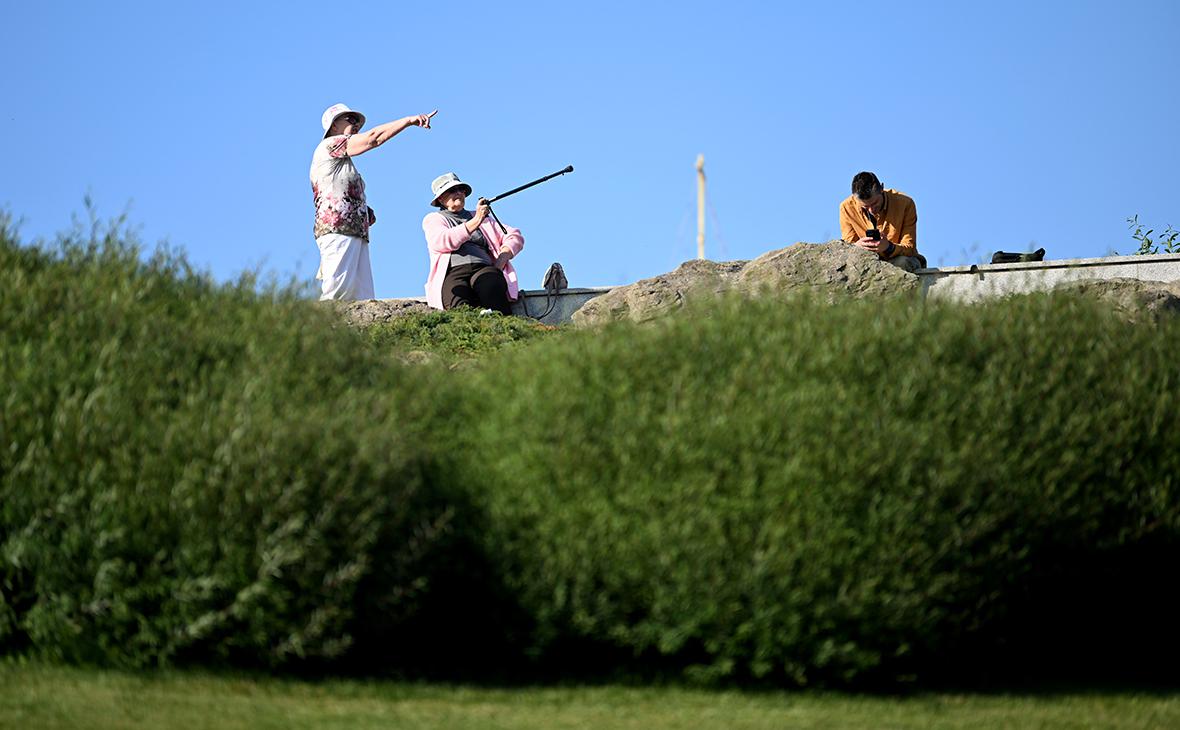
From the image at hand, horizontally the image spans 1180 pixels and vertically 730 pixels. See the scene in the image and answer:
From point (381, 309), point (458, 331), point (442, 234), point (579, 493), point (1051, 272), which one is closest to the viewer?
point (579, 493)

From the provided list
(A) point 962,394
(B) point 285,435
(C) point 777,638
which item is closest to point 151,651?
(B) point 285,435

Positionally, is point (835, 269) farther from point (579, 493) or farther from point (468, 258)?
point (579, 493)

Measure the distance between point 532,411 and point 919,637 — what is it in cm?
233

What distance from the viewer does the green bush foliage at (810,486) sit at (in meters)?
7.27

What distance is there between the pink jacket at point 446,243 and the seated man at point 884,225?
383 centimetres

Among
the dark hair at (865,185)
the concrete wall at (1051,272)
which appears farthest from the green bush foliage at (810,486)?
the concrete wall at (1051,272)

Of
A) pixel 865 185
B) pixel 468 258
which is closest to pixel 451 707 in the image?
pixel 865 185

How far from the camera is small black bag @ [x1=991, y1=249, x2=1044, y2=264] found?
16.9 m

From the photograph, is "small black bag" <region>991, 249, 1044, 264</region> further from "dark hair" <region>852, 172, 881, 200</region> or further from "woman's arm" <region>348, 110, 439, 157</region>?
"woman's arm" <region>348, 110, 439, 157</region>

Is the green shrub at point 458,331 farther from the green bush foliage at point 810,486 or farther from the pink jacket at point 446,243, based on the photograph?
the green bush foliage at point 810,486

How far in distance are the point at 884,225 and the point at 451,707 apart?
1021 centimetres

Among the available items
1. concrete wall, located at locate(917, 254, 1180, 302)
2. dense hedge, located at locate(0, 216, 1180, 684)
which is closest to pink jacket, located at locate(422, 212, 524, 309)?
concrete wall, located at locate(917, 254, 1180, 302)

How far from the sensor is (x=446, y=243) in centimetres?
1655

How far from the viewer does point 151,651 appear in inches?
286
